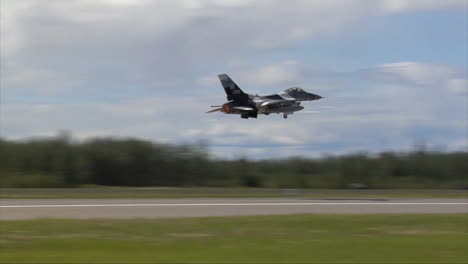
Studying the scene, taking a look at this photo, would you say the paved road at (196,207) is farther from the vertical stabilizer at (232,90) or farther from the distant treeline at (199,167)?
the distant treeline at (199,167)

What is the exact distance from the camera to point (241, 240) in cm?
1817

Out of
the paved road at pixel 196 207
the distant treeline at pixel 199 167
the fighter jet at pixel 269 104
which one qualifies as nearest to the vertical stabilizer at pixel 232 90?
the fighter jet at pixel 269 104

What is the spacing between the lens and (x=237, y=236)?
62.8ft

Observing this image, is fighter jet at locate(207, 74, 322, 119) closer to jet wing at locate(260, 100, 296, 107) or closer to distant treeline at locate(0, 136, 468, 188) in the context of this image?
jet wing at locate(260, 100, 296, 107)

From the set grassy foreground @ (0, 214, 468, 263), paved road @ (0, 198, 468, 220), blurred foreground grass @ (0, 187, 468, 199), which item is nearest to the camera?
grassy foreground @ (0, 214, 468, 263)

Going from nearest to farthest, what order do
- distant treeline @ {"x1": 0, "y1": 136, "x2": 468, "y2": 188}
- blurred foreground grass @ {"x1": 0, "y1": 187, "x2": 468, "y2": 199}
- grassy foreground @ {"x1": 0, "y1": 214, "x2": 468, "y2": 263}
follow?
grassy foreground @ {"x1": 0, "y1": 214, "x2": 468, "y2": 263}, blurred foreground grass @ {"x1": 0, "y1": 187, "x2": 468, "y2": 199}, distant treeline @ {"x1": 0, "y1": 136, "x2": 468, "y2": 188}

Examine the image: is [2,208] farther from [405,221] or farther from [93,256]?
[405,221]

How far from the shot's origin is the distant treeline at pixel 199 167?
52438mm

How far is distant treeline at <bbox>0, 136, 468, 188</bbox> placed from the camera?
5244cm

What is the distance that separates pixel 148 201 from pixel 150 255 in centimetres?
1635

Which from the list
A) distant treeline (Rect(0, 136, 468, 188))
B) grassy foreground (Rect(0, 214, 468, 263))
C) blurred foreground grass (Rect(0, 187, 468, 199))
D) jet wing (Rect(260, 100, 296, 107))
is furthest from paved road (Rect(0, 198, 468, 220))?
distant treeline (Rect(0, 136, 468, 188))

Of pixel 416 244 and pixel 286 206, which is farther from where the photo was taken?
pixel 286 206

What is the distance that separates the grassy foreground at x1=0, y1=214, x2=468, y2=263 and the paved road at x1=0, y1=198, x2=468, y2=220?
2.56 m

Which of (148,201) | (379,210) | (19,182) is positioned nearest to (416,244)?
(379,210)
